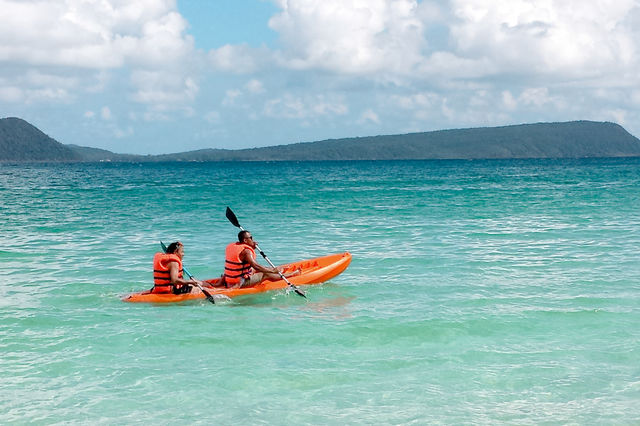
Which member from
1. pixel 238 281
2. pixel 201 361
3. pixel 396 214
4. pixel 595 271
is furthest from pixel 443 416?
pixel 396 214

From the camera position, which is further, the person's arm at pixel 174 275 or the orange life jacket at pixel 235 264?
the orange life jacket at pixel 235 264

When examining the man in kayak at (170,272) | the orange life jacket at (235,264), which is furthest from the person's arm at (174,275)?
the orange life jacket at (235,264)

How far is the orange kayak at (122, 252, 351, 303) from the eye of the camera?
11.9m

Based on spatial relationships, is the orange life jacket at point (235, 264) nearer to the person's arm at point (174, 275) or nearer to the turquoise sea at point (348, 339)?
the turquoise sea at point (348, 339)

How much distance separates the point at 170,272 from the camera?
1193 centimetres

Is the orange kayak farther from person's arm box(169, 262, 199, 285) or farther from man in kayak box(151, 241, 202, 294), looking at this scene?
person's arm box(169, 262, 199, 285)

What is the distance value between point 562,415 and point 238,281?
727 cm

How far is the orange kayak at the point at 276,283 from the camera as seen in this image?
470 inches

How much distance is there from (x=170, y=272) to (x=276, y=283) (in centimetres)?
209

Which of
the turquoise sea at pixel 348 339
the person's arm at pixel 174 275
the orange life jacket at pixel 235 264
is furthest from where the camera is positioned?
the orange life jacket at pixel 235 264

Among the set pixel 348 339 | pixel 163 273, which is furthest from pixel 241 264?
pixel 348 339

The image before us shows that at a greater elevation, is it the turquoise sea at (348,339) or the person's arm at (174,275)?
the person's arm at (174,275)

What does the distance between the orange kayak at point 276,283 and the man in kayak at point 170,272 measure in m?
0.14

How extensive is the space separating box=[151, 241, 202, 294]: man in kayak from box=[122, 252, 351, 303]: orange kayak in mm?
145
